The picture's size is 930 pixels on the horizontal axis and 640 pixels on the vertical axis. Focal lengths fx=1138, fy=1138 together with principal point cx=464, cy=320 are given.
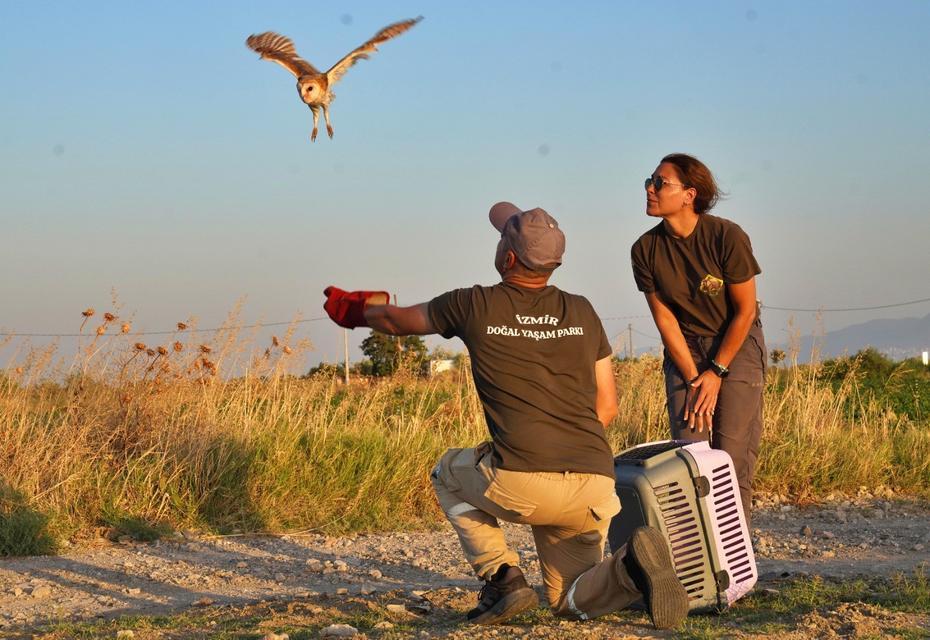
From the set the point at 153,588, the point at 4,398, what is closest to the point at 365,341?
the point at 4,398

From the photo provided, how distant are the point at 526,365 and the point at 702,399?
140 cm

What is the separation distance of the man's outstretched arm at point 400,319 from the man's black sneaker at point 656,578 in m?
1.16

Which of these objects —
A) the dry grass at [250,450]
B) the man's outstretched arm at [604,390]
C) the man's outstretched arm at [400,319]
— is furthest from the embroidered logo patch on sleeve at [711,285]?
the dry grass at [250,450]

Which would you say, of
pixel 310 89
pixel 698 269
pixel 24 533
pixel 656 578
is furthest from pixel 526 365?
pixel 310 89

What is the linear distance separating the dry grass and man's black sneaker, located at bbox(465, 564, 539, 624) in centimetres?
358

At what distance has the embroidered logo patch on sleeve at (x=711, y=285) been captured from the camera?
5.50 metres

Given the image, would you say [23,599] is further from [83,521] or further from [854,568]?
[854,568]

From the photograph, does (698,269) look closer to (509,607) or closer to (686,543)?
(686,543)

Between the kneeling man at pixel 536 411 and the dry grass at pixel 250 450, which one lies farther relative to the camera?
the dry grass at pixel 250 450

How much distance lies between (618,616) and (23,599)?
10.7ft

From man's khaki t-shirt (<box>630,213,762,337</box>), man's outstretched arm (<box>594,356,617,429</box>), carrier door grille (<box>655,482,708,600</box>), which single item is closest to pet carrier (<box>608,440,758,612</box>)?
carrier door grille (<box>655,482,708,600</box>)

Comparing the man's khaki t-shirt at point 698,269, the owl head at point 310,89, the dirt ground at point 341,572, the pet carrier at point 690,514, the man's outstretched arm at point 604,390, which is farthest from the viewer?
the owl head at point 310,89

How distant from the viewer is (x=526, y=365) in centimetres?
448

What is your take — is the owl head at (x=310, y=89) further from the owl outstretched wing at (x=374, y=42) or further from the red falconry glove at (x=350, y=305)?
the red falconry glove at (x=350, y=305)
